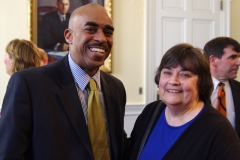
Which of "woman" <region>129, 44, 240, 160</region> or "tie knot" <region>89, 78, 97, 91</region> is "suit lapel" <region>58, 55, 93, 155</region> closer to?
"tie knot" <region>89, 78, 97, 91</region>

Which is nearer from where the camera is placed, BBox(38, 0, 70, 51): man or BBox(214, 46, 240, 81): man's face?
BBox(214, 46, 240, 81): man's face

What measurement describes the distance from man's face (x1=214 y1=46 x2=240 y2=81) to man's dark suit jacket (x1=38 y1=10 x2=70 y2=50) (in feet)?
6.60

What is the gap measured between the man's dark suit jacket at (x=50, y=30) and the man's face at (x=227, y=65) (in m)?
2.01

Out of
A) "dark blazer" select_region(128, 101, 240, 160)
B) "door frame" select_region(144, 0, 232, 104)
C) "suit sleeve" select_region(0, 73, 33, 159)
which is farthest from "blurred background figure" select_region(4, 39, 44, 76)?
"door frame" select_region(144, 0, 232, 104)

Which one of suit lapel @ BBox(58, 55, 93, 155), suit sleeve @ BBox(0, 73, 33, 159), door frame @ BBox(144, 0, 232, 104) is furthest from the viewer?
door frame @ BBox(144, 0, 232, 104)

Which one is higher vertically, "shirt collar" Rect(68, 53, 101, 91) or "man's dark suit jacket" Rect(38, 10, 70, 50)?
"man's dark suit jacket" Rect(38, 10, 70, 50)

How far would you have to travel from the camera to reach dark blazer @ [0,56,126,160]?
1.26 m

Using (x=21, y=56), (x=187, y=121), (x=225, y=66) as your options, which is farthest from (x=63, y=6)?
(x=187, y=121)

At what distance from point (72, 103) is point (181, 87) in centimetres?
55

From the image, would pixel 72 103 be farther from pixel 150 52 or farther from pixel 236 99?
pixel 150 52

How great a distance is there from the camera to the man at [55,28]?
3.58 meters

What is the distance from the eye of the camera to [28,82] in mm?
1321

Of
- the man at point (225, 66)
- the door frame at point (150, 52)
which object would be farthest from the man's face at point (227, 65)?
A: the door frame at point (150, 52)

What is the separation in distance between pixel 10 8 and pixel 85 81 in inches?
95.5
